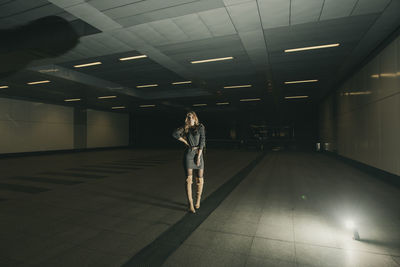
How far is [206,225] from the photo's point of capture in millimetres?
3252

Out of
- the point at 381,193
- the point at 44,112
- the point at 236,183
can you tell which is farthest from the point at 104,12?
the point at 44,112

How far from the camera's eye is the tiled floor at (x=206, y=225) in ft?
Answer: 7.93

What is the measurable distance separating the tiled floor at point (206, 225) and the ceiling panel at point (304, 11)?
14.7 ft

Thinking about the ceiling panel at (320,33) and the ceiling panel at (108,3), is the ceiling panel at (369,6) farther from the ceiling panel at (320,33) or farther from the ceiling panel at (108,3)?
the ceiling panel at (108,3)

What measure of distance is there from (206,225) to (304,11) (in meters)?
5.39

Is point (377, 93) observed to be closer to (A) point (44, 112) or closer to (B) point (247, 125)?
(A) point (44, 112)

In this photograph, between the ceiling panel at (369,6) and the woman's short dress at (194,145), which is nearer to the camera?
the woman's short dress at (194,145)

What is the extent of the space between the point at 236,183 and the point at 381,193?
11.7 feet

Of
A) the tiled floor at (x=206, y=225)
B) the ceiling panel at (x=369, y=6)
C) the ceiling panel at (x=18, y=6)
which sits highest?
the ceiling panel at (x=18, y=6)

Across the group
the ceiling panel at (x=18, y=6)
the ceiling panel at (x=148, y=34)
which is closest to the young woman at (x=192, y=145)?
the ceiling panel at (x=148, y=34)

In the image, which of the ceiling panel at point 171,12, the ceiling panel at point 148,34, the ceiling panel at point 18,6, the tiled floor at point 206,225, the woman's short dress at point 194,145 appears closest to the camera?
the tiled floor at point 206,225

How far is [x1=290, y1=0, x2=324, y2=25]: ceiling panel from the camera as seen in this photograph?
4770 mm

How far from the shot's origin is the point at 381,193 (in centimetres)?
517

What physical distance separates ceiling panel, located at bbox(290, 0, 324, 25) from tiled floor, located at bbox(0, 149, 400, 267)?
4.47 metres
